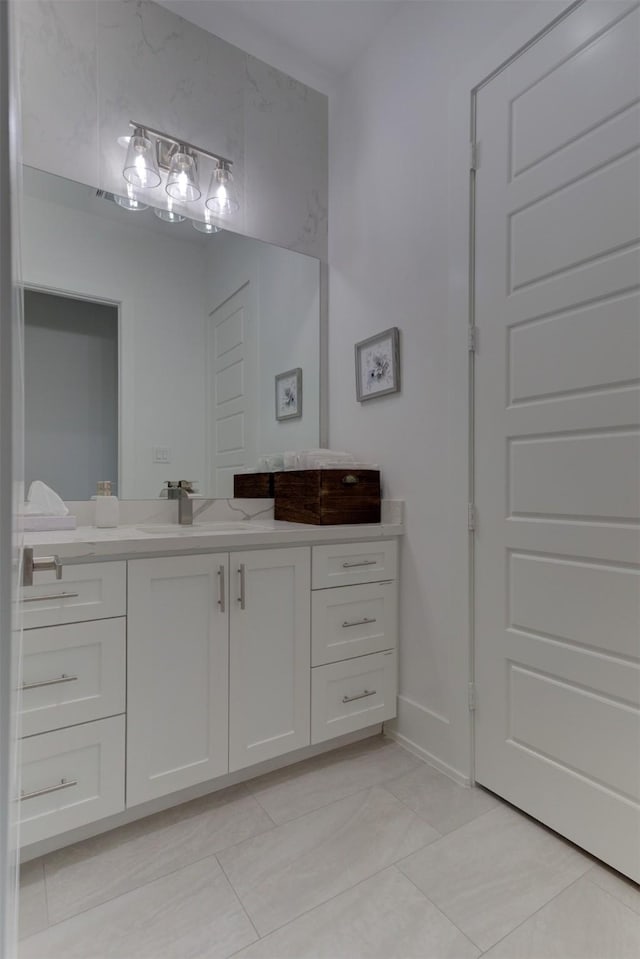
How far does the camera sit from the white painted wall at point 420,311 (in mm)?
1694

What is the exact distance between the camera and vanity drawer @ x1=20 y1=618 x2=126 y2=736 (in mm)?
1238

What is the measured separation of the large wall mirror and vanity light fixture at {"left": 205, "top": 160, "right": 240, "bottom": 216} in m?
0.13

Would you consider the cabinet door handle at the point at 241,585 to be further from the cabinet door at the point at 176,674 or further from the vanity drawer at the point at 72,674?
the vanity drawer at the point at 72,674

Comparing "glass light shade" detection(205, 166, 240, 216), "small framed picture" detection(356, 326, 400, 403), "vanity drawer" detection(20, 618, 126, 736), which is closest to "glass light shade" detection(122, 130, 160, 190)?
"glass light shade" detection(205, 166, 240, 216)

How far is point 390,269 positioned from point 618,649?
5.19 ft

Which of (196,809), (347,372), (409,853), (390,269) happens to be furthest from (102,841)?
(390,269)

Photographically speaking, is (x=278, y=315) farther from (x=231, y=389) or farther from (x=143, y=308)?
(x=143, y=308)

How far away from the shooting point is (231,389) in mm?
2172

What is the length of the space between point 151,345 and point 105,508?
2.25ft

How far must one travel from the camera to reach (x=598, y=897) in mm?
1199

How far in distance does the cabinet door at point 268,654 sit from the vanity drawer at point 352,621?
5 centimetres

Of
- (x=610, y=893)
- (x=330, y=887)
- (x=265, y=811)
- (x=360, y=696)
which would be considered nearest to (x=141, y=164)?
(x=360, y=696)

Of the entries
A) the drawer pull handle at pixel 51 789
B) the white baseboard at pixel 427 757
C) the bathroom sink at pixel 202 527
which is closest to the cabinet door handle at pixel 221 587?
the bathroom sink at pixel 202 527

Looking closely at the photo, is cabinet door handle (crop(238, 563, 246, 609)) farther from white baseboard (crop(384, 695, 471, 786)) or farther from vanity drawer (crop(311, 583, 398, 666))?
white baseboard (crop(384, 695, 471, 786))
